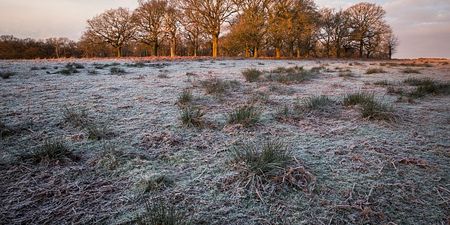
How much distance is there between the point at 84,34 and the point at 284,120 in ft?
121

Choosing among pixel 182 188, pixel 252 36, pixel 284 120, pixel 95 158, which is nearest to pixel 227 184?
pixel 182 188

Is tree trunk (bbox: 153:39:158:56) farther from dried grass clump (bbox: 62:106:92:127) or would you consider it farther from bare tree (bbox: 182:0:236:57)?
dried grass clump (bbox: 62:106:92:127)

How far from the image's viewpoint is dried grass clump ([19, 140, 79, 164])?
7.77 feet

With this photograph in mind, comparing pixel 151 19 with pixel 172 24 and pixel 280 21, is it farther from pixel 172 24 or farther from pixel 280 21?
pixel 280 21

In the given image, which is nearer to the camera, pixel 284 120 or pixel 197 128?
pixel 197 128

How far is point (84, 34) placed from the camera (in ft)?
109

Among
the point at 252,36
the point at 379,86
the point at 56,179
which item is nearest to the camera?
the point at 56,179

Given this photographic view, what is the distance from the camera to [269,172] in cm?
208

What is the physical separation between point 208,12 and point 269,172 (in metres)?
27.4

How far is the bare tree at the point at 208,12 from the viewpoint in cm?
2669

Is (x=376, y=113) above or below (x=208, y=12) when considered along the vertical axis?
below

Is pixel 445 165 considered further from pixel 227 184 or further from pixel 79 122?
pixel 79 122

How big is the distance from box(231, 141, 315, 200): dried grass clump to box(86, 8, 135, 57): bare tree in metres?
35.4

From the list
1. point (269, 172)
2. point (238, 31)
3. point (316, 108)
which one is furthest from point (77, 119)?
point (238, 31)
